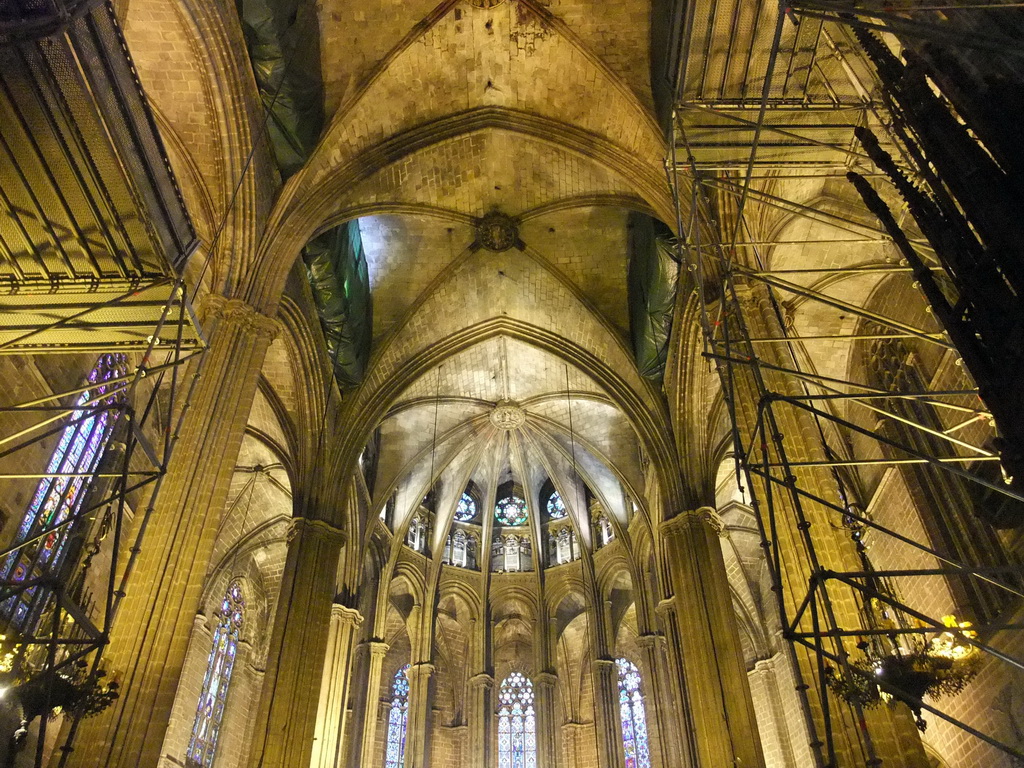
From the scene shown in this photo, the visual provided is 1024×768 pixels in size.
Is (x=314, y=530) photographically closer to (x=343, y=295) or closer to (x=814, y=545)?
(x=343, y=295)

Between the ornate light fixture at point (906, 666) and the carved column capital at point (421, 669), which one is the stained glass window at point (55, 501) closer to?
the carved column capital at point (421, 669)

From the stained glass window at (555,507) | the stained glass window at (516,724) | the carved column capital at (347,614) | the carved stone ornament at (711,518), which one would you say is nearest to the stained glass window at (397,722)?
the stained glass window at (516,724)

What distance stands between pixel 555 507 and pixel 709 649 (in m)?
9.66

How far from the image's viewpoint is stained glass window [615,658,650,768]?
19.7 meters

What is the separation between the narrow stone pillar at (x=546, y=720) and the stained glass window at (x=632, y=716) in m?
1.63

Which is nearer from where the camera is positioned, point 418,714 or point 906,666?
point 906,666

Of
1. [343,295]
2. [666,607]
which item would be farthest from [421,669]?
[343,295]

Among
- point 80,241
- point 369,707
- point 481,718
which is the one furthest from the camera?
point 481,718

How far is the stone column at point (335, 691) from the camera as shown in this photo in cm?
1537

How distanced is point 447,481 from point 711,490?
8670 millimetres

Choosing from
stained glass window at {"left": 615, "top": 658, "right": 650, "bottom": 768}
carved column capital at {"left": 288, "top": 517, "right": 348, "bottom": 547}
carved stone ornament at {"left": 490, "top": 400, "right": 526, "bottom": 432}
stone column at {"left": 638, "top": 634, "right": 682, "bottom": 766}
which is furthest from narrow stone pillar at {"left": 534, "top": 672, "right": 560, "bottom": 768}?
carved column capital at {"left": 288, "top": 517, "right": 348, "bottom": 547}

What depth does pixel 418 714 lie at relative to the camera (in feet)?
60.8

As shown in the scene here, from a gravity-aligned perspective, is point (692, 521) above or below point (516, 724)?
above

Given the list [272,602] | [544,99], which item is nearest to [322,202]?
[544,99]
